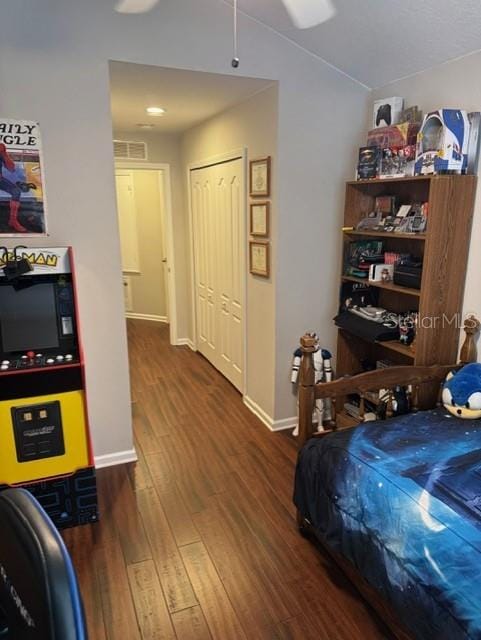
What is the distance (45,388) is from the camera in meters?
2.25

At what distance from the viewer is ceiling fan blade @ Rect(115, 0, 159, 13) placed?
234 centimetres

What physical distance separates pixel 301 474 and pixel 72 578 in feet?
5.42

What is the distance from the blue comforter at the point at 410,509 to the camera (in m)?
1.37

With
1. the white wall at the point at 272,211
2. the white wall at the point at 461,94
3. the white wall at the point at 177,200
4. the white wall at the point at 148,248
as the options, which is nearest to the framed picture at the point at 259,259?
the white wall at the point at 272,211

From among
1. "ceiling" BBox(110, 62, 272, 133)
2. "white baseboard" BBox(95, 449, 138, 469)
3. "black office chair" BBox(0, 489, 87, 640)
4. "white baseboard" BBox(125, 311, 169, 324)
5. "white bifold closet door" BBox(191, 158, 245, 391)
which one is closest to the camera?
"black office chair" BBox(0, 489, 87, 640)

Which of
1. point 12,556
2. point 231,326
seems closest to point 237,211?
point 231,326

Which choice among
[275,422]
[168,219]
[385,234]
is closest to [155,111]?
[168,219]

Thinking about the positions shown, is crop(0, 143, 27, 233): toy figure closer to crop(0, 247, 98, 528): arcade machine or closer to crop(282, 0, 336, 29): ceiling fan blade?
crop(0, 247, 98, 528): arcade machine

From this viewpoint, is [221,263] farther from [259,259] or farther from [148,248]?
[148,248]

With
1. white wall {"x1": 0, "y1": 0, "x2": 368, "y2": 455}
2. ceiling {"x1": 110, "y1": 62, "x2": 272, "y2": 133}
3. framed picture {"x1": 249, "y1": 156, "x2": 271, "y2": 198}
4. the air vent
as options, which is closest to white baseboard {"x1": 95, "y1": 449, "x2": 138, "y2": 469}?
white wall {"x1": 0, "y1": 0, "x2": 368, "y2": 455}

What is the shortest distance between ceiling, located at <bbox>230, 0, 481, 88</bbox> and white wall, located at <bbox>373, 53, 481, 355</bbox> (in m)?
0.05

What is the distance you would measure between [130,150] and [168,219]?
Result: 81 centimetres

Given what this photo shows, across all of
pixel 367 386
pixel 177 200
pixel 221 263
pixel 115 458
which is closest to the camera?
pixel 367 386

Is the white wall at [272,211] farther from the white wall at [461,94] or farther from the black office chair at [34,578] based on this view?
the black office chair at [34,578]
